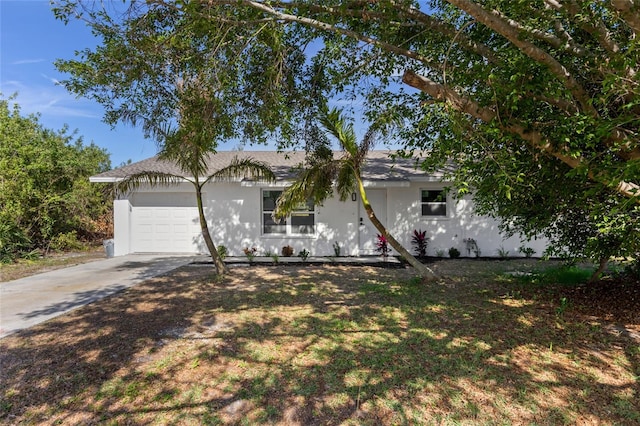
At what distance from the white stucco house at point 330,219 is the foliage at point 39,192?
244cm

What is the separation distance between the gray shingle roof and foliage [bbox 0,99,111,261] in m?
1.22

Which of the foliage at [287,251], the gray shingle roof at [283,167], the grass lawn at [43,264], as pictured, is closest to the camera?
the grass lawn at [43,264]

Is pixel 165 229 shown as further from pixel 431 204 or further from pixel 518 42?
pixel 518 42

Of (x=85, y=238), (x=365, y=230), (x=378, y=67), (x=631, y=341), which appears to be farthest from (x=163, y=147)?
(x=85, y=238)

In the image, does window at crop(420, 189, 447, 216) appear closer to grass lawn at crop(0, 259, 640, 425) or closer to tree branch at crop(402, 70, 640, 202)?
grass lawn at crop(0, 259, 640, 425)

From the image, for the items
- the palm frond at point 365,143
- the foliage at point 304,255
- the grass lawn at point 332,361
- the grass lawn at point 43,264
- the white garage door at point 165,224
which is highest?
the palm frond at point 365,143

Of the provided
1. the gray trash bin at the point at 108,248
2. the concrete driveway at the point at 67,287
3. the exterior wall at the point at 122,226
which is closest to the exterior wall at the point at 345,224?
the concrete driveway at the point at 67,287

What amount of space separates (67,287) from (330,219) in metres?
7.60

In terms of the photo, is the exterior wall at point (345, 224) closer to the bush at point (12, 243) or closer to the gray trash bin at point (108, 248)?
the gray trash bin at point (108, 248)

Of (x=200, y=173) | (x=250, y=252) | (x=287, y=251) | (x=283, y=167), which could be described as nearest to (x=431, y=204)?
(x=287, y=251)

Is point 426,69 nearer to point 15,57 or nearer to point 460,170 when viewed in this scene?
point 460,170

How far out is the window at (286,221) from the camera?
40.0ft

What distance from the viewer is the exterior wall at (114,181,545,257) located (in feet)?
38.9

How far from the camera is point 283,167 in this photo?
44.0ft
